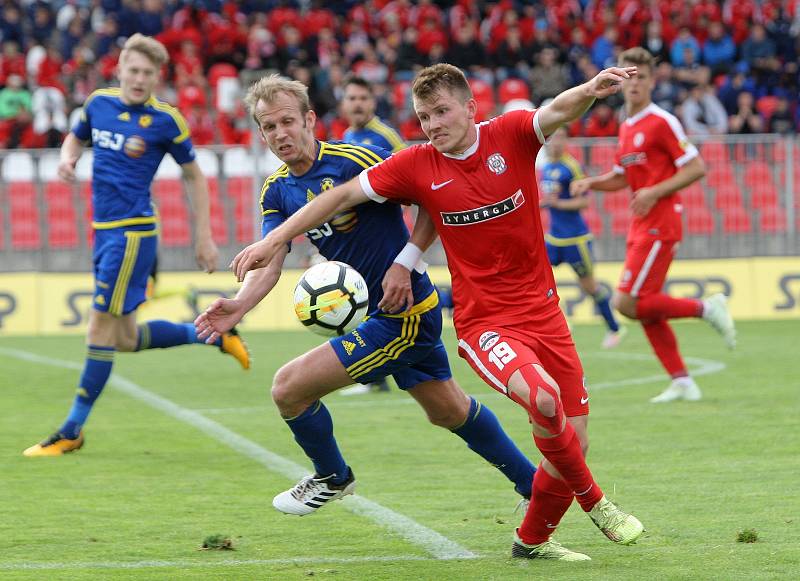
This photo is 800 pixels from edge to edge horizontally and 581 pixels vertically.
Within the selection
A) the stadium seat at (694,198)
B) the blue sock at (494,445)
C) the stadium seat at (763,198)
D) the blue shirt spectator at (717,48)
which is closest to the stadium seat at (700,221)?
the stadium seat at (694,198)

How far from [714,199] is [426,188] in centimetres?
1498

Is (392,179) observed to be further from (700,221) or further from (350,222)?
(700,221)

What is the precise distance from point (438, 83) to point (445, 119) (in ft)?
0.49

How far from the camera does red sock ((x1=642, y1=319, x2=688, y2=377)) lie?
1041 centimetres

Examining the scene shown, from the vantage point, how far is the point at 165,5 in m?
24.2

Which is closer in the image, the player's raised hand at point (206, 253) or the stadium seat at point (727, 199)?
the player's raised hand at point (206, 253)

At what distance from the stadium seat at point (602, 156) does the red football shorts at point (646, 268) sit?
31.8ft

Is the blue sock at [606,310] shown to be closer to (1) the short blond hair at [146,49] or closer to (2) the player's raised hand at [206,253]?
(2) the player's raised hand at [206,253]

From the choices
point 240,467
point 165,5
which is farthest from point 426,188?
point 165,5

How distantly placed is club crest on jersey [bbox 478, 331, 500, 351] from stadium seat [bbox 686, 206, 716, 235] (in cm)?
1473

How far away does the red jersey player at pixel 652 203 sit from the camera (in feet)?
33.0

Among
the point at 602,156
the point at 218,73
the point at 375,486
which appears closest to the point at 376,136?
the point at 375,486

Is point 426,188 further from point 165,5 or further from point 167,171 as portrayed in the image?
point 165,5

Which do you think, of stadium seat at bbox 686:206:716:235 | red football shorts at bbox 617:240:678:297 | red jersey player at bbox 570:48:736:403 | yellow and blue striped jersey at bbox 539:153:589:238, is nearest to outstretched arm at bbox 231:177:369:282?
red jersey player at bbox 570:48:736:403
